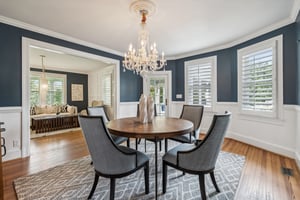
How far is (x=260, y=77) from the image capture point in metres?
3.33

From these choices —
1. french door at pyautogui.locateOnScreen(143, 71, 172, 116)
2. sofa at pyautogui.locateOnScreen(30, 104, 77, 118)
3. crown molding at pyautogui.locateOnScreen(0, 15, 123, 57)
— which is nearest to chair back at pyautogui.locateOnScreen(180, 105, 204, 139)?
french door at pyautogui.locateOnScreen(143, 71, 172, 116)

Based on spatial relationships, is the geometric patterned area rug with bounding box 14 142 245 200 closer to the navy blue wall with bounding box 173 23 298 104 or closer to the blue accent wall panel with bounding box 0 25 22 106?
the blue accent wall panel with bounding box 0 25 22 106

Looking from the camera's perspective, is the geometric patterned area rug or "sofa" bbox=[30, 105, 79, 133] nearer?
the geometric patterned area rug

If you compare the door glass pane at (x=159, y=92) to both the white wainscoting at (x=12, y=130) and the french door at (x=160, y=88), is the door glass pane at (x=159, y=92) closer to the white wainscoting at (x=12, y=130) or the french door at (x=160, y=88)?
the french door at (x=160, y=88)

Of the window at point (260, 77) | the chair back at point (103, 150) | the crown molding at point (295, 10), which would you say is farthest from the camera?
the window at point (260, 77)

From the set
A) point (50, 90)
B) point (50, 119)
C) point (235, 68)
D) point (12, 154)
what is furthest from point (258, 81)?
point (50, 90)

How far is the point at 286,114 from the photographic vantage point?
293 centimetres

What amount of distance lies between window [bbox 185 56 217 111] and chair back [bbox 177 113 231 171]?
3139 millimetres

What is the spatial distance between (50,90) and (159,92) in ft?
16.8

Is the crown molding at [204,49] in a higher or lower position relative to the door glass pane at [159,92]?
higher

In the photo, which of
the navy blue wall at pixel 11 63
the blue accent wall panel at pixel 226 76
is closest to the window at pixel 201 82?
the blue accent wall panel at pixel 226 76

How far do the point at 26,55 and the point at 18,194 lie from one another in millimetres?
2409

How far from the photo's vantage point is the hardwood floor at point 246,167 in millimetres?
1854

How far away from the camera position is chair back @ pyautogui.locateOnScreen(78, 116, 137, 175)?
143cm
